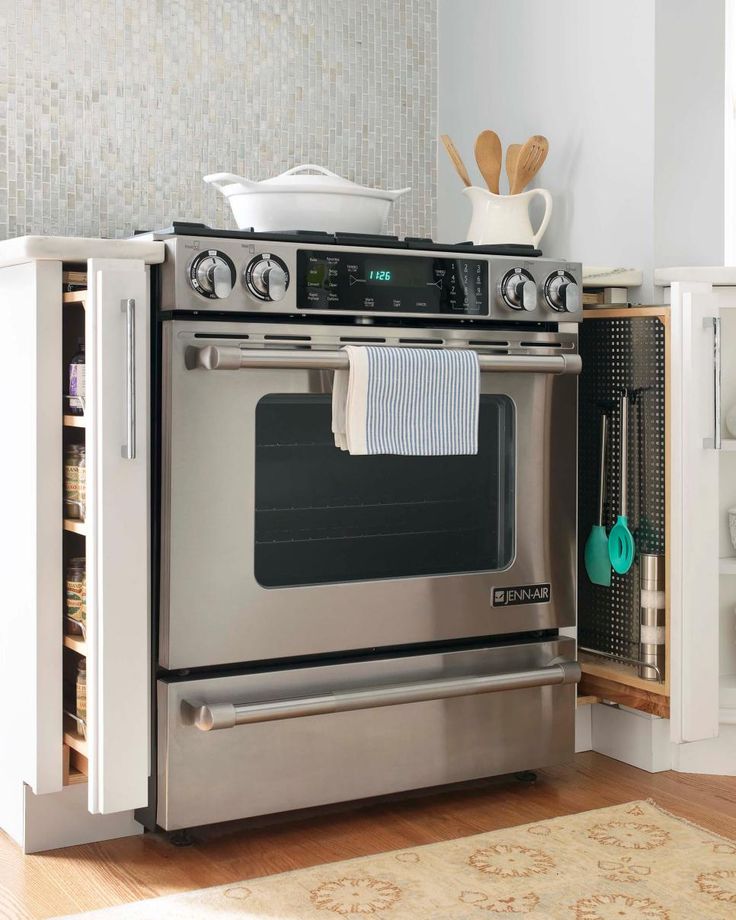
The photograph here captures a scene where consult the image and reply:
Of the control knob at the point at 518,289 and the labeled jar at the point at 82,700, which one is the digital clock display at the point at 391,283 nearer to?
the control knob at the point at 518,289

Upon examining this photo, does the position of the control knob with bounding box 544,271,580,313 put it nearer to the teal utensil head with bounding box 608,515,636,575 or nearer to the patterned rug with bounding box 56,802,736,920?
the teal utensil head with bounding box 608,515,636,575

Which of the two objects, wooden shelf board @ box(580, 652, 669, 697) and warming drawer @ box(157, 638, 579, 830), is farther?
wooden shelf board @ box(580, 652, 669, 697)

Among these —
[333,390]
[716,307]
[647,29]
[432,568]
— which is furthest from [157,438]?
[647,29]

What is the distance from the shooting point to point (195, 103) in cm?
262

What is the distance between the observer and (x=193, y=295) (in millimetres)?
1889

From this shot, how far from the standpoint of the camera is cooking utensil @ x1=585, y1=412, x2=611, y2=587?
2.39 m

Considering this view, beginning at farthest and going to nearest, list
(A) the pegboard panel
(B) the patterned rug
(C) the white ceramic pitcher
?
1. (C) the white ceramic pitcher
2. (A) the pegboard panel
3. (B) the patterned rug

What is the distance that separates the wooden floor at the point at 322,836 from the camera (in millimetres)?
1812

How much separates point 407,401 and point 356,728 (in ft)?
1.93

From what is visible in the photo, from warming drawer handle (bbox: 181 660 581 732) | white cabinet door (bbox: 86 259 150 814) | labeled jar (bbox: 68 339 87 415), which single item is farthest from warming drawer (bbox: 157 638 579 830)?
labeled jar (bbox: 68 339 87 415)

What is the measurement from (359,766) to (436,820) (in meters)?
0.19

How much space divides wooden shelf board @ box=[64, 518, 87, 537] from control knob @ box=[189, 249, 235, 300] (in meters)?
0.42

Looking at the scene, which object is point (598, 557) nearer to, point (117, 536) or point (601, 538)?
point (601, 538)

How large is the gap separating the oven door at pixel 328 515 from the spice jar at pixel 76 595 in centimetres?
13
